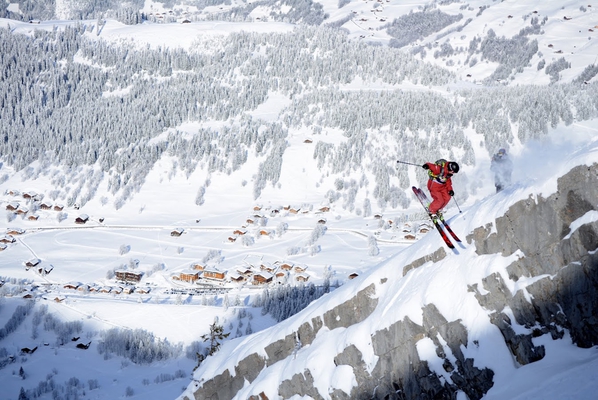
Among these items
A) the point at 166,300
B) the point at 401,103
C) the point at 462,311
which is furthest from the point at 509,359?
the point at 401,103

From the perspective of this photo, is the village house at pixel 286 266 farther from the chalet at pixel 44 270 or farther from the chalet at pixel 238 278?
the chalet at pixel 44 270

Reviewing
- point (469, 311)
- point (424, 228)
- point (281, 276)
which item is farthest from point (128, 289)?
point (469, 311)

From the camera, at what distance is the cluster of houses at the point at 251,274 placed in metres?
64.0

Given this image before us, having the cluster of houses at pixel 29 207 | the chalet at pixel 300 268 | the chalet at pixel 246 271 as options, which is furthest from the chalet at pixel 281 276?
the cluster of houses at pixel 29 207

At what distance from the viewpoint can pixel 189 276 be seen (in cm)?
6594

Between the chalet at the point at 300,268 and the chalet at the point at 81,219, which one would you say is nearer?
the chalet at the point at 300,268

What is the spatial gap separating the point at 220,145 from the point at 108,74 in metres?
47.1

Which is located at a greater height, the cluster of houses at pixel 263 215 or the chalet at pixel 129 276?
the chalet at pixel 129 276

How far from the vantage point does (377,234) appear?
257 feet

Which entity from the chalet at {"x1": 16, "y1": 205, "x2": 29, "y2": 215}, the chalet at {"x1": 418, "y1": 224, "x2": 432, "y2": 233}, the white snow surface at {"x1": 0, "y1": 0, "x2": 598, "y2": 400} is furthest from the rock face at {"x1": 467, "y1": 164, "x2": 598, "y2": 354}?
the chalet at {"x1": 16, "y1": 205, "x2": 29, "y2": 215}

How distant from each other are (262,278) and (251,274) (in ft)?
7.47

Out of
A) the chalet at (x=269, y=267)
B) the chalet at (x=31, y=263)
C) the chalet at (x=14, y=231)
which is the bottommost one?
the chalet at (x=14, y=231)

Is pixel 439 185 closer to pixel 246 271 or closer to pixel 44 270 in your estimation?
pixel 246 271

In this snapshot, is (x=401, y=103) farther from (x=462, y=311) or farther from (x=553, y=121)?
(x=462, y=311)
